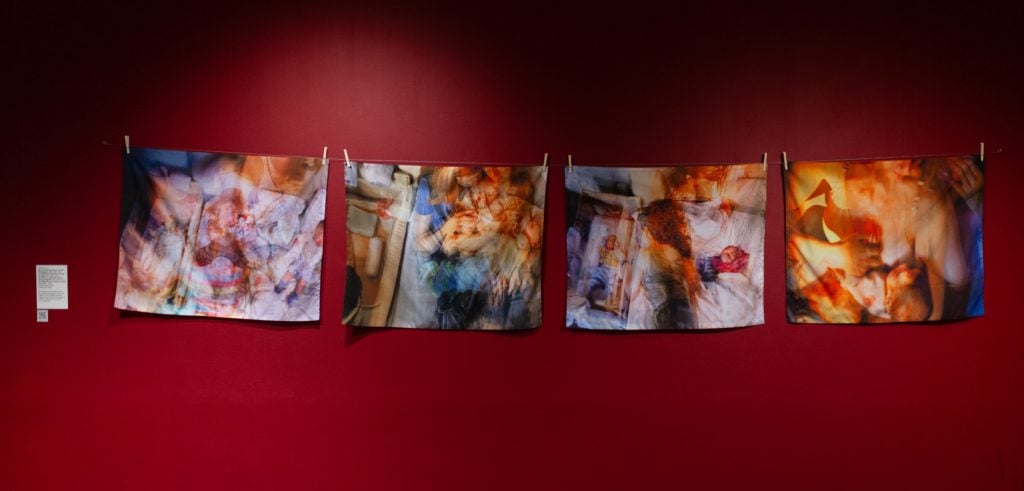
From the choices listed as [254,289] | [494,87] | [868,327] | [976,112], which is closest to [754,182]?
[868,327]

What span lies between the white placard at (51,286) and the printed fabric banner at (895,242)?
323cm

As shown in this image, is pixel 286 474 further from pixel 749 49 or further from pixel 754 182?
pixel 749 49

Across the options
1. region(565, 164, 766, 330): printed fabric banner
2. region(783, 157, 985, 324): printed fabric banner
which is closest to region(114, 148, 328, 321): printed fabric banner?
region(565, 164, 766, 330): printed fabric banner

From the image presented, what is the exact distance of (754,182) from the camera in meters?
2.62

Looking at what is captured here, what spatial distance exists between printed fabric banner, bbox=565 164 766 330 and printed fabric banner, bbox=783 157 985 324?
29 centimetres

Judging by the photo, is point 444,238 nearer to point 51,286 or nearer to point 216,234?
point 216,234

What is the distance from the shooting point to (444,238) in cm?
260

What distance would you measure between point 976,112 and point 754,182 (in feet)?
3.48

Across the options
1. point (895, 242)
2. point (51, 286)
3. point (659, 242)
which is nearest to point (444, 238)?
point (659, 242)

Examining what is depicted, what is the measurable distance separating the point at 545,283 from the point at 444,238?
49 centimetres

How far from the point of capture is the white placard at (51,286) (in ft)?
8.47

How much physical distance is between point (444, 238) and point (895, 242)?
198 cm

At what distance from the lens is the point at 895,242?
8.55ft

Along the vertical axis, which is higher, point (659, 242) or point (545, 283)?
point (659, 242)
